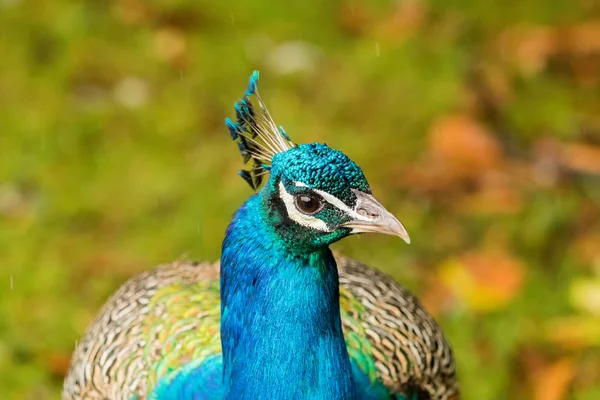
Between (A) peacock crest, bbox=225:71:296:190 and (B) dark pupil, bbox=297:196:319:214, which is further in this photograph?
(A) peacock crest, bbox=225:71:296:190

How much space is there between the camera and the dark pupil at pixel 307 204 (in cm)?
158

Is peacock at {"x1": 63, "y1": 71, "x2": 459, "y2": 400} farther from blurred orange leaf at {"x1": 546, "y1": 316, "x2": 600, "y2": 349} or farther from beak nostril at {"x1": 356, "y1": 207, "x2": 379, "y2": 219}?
blurred orange leaf at {"x1": 546, "y1": 316, "x2": 600, "y2": 349}

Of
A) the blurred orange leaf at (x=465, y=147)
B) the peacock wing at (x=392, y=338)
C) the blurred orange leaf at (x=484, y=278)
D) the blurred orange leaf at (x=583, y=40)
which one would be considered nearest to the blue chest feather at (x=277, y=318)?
the peacock wing at (x=392, y=338)

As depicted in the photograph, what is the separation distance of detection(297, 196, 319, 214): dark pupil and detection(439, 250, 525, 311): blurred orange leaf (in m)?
1.54

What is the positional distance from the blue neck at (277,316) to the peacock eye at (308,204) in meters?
0.09

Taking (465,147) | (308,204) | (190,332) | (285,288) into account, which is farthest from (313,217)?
(465,147)

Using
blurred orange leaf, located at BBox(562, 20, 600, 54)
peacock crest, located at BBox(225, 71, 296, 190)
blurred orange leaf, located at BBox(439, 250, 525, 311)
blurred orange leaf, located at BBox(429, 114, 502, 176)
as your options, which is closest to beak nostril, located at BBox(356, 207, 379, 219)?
peacock crest, located at BBox(225, 71, 296, 190)

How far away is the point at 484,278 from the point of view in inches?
123

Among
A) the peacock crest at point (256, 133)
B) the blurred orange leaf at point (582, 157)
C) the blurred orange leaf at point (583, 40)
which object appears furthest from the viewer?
the blurred orange leaf at point (583, 40)

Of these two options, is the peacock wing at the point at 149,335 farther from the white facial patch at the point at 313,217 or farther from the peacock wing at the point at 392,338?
the white facial patch at the point at 313,217

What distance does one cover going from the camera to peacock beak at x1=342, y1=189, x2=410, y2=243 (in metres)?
1.57

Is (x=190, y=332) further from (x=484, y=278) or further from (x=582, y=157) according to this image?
(x=582, y=157)

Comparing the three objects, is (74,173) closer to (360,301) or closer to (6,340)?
(6,340)

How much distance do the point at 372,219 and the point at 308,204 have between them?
0.37 ft
